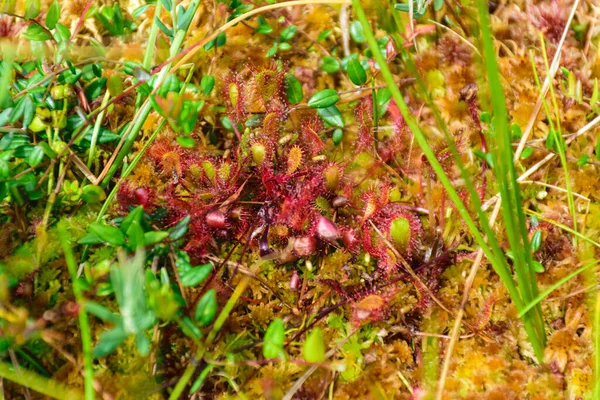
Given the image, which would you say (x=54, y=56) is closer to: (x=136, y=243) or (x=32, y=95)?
(x=32, y=95)

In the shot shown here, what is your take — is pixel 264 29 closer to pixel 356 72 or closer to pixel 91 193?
pixel 356 72

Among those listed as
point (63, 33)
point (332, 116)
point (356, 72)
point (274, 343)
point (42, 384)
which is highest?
point (63, 33)

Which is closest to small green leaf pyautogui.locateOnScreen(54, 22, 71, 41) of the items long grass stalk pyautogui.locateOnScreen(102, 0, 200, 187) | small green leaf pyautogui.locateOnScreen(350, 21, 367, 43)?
long grass stalk pyautogui.locateOnScreen(102, 0, 200, 187)

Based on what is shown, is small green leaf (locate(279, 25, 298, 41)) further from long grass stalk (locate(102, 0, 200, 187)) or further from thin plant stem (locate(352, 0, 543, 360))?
thin plant stem (locate(352, 0, 543, 360))

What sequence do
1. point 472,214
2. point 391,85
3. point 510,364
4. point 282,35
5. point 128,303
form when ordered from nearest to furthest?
1. point 128,303
2. point 391,85
3. point 510,364
4. point 472,214
5. point 282,35

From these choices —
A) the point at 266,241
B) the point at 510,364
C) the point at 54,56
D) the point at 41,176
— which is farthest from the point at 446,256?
the point at 54,56

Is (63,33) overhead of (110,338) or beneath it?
overhead

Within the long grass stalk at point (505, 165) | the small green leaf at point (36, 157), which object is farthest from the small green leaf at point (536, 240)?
the small green leaf at point (36, 157)

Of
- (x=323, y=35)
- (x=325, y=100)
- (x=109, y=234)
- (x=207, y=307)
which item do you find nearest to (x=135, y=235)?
(x=109, y=234)
